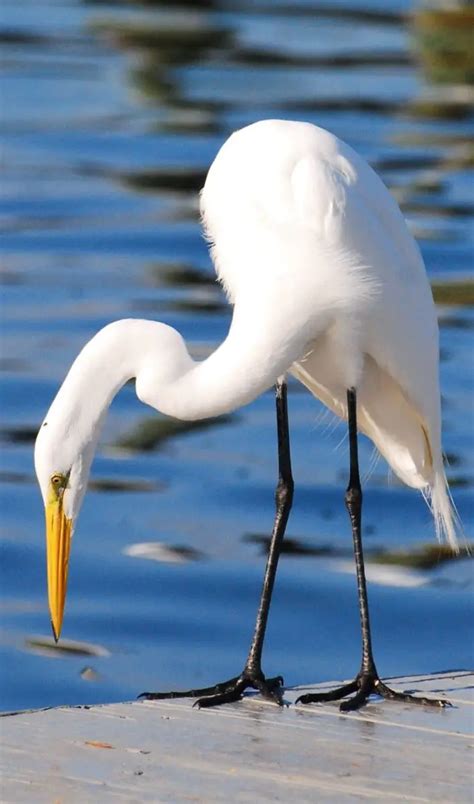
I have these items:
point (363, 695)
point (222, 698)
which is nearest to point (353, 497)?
point (363, 695)

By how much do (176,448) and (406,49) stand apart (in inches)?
563

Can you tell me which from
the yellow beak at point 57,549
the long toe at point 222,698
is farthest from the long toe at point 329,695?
the yellow beak at point 57,549

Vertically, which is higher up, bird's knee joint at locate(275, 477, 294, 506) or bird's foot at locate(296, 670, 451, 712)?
bird's knee joint at locate(275, 477, 294, 506)

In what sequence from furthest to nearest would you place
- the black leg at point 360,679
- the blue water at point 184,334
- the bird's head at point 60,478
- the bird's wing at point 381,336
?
the blue water at point 184,334 → the bird's wing at point 381,336 → the black leg at point 360,679 → the bird's head at point 60,478

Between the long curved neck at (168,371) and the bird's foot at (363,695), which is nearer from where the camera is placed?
the long curved neck at (168,371)

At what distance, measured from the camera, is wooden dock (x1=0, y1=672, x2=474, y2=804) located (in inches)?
191

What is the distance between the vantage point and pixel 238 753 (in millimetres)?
5234

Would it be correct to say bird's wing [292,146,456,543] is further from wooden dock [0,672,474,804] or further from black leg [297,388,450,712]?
wooden dock [0,672,474,804]

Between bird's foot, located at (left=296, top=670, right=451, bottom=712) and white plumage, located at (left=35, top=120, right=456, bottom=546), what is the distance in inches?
37.1

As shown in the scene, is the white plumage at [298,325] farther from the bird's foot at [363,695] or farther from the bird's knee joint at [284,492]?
the bird's foot at [363,695]

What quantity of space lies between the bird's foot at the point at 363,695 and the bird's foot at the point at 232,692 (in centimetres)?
13

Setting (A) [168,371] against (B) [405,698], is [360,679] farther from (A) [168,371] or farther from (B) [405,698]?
(A) [168,371]

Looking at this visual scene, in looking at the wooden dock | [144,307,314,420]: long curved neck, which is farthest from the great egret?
the wooden dock

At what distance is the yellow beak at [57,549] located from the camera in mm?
5832
